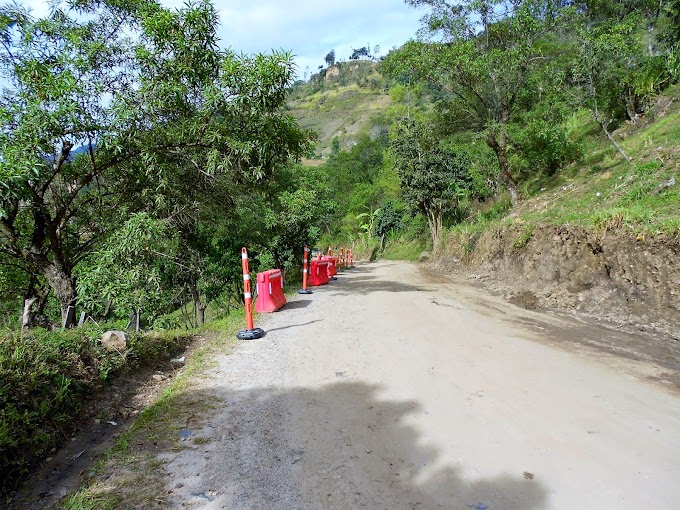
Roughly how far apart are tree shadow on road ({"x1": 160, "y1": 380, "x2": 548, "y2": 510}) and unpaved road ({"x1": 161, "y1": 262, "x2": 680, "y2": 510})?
0.01 meters

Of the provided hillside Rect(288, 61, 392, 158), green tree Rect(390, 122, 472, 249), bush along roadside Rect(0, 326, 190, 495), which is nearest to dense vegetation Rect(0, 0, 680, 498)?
bush along roadside Rect(0, 326, 190, 495)

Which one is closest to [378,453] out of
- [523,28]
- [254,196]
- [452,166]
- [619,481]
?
[619,481]

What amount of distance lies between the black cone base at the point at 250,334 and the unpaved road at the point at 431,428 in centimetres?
33

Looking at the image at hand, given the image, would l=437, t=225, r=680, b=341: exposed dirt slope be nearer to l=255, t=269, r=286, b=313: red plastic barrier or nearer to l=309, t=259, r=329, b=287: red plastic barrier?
l=309, t=259, r=329, b=287: red plastic barrier

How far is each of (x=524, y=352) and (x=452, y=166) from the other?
84.6 ft

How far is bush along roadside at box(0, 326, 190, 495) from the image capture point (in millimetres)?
3170

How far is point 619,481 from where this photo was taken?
286 centimetres

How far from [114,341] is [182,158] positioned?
4.54 m

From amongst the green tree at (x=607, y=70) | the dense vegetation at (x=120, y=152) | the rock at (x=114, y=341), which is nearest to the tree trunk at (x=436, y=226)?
the green tree at (x=607, y=70)

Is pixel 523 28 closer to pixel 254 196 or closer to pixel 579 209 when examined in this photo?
pixel 579 209

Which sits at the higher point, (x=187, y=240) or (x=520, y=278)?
(x=187, y=240)

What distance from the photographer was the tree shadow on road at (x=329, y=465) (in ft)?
9.02

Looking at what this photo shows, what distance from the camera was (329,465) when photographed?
10.4 ft

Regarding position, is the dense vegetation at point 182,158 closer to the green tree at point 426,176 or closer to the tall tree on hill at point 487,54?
the tall tree on hill at point 487,54
